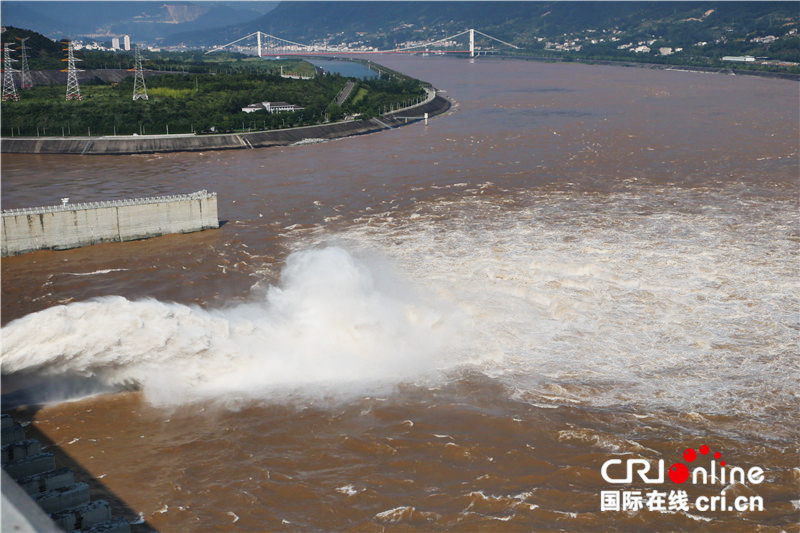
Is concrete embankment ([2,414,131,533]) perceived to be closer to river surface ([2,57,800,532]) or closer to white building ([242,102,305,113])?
river surface ([2,57,800,532])

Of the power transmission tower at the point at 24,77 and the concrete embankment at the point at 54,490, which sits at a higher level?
the power transmission tower at the point at 24,77

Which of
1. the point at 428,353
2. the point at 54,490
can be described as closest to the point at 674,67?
the point at 428,353

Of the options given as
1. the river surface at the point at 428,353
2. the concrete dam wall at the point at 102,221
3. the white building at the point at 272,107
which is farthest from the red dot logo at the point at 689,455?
the white building at the point at 272,107

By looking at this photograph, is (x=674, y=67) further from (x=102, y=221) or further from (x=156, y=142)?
(x=102, y=221)

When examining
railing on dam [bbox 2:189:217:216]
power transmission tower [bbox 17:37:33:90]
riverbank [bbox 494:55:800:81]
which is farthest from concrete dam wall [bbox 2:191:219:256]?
riverbank [bbox 494:55:800:81]

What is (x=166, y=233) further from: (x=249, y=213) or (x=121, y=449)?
(x=121, y=449)

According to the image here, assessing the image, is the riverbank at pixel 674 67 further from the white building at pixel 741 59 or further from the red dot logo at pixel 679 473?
the red dot logo at pixel 679 473

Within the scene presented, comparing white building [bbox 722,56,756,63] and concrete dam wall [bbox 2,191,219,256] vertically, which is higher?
white building [bbox 722,56,756,63]
